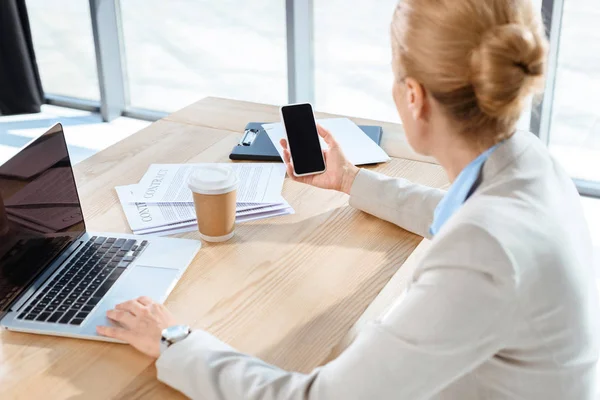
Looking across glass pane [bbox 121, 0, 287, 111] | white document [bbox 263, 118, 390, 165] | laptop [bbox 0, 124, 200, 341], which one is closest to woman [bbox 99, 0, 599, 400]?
laptop [bbox 0, 124, 200, 341]

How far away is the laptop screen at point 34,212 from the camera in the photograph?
1.10 metres

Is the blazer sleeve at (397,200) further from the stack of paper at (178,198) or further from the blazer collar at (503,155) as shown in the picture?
the blazer collar at (503,155)

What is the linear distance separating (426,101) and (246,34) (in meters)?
2.88

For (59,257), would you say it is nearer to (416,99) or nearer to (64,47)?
(416,99)

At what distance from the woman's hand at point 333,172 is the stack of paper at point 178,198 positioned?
55 mm

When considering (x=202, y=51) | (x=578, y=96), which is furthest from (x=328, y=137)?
(x=202, y=51)

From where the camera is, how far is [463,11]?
893 mm

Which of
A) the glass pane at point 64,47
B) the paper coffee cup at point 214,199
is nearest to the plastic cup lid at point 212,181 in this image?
the paper coffee cup at point 214,199

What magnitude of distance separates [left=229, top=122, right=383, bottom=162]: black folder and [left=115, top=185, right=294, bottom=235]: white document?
0.22 meters

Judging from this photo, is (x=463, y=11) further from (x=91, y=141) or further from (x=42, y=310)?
(x=91, y=141)

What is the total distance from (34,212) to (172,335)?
332mm

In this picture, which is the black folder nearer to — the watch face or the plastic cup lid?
the plastic cup lid

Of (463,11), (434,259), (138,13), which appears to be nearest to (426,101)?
(463,11)

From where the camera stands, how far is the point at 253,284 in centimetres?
120
